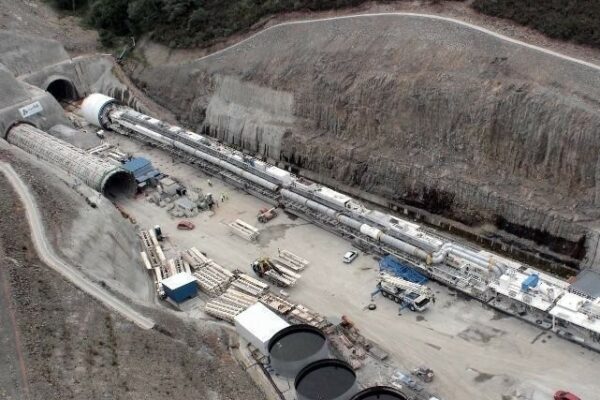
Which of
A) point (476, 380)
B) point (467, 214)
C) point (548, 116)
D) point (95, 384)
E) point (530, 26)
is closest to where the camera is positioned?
point (95, 384)

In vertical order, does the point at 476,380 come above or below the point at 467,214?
below

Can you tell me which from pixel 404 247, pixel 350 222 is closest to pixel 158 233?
pixel 350 222

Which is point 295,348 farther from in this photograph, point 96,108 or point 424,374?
point 96,108

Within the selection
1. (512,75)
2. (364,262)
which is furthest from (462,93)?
(364,262)

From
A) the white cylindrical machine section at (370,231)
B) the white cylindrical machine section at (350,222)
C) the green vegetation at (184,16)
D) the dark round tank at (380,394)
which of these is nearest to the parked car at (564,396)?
the dark round tank at (380,394)

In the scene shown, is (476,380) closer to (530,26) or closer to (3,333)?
(3,333)

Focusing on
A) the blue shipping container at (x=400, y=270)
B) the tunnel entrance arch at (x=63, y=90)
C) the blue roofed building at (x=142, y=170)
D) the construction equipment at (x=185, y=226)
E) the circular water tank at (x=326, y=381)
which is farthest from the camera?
the tunnel entrance arch at (x=63, y=90)

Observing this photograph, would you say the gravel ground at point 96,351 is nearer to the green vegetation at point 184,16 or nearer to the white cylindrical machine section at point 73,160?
the white cylindrical machine section at point 73,160
